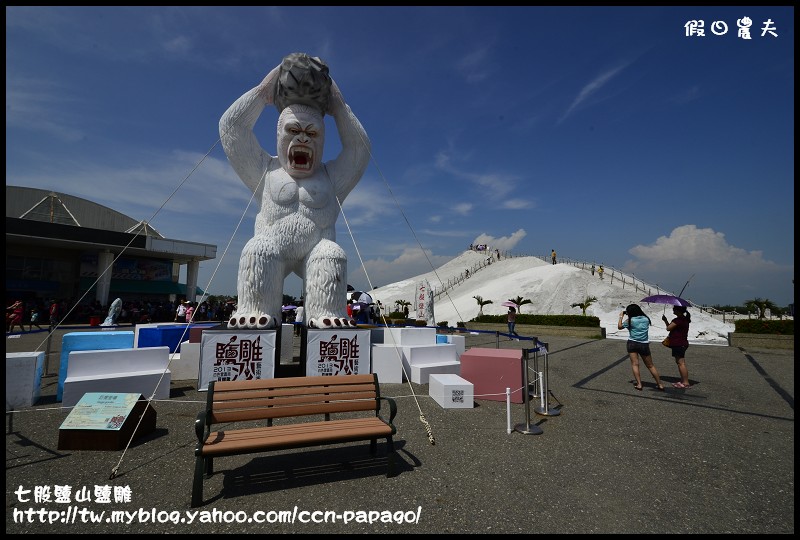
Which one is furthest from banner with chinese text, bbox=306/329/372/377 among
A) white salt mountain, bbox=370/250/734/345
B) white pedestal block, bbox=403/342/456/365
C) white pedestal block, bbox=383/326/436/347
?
white salt mountain, bbox=370/250/734/345

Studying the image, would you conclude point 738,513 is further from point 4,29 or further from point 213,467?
point 4,29

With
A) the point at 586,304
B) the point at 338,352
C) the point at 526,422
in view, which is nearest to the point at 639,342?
the point at 526,422

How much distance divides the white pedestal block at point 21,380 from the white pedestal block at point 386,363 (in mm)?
4390

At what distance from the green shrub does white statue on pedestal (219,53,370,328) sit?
46.9 feet

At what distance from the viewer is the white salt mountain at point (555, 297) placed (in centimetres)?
1911

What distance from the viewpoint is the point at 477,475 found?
118 inches

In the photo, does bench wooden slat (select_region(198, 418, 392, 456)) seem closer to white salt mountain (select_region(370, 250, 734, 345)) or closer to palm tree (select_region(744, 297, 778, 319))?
white salt mountain (select_region(370, 250, 734, 345))

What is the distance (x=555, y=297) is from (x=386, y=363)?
21.9m

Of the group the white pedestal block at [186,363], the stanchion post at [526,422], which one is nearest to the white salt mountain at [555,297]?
the white pedestal block at [186,363]

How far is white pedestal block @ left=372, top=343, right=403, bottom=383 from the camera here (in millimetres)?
6227

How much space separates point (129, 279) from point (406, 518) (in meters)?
27.9

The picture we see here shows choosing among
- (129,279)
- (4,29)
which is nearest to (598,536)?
(4,29)

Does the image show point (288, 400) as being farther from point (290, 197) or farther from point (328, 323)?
point (290, 197)

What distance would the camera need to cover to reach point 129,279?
24.3 m
